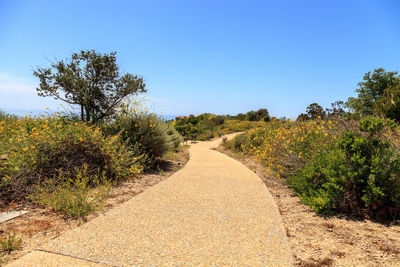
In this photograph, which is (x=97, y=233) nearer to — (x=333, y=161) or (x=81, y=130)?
(x=81, y=130)

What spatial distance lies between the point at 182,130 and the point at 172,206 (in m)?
16.2

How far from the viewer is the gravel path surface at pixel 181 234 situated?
8.69 feet

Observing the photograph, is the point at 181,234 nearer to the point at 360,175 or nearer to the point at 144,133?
the point at 360,175

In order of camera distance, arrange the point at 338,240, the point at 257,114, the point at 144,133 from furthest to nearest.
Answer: the point at 257,114 → the point at 144,133 → the point at 338,240

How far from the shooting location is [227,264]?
2594mm

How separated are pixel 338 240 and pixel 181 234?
88.9 inches

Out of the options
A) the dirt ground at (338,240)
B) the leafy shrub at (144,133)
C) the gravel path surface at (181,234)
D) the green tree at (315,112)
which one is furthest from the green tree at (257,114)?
the dirt ground at (338,240)

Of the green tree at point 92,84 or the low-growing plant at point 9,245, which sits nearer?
the low-growing plant at point 9,245

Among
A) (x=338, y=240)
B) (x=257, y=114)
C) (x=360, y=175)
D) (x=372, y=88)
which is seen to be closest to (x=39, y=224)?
(x=338, y=240)

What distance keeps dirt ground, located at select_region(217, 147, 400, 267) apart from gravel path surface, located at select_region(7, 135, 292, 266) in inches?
8.6

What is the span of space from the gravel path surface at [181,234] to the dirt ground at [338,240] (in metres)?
0.22

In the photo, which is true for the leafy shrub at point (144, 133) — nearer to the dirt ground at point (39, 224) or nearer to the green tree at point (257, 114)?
the dirt ground at point (39, 224)

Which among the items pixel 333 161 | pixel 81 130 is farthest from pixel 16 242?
pixel 333 161

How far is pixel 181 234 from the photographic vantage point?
3.25 meters
